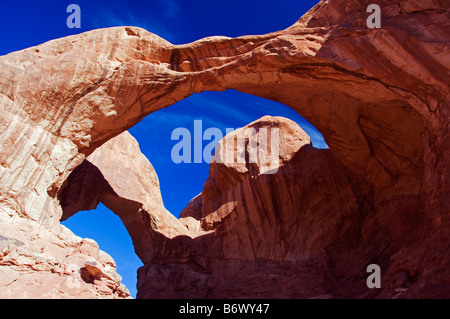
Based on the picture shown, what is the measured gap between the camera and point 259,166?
21.6 metres

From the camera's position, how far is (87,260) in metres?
10.5

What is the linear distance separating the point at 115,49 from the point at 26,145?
15.9 ft

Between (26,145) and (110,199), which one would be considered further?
(110,199)

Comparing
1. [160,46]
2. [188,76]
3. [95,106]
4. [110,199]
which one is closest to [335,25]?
[188,76]

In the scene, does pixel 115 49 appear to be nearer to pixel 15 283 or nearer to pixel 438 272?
pixel 15 283

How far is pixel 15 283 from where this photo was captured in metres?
9.09

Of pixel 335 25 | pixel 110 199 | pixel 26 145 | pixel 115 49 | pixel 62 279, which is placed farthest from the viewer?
pixel 110 199

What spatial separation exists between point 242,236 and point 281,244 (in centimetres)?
221

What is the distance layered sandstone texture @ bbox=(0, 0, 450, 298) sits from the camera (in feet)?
37.6

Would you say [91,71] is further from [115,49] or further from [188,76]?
[188,76]

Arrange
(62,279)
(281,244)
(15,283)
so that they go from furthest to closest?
(281,244) < (62,279) < (15,283)

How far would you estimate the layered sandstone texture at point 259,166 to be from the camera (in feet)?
37.6

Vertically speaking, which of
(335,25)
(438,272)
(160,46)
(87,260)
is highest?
(160,46)

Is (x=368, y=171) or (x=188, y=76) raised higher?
(x=188, y=76)
